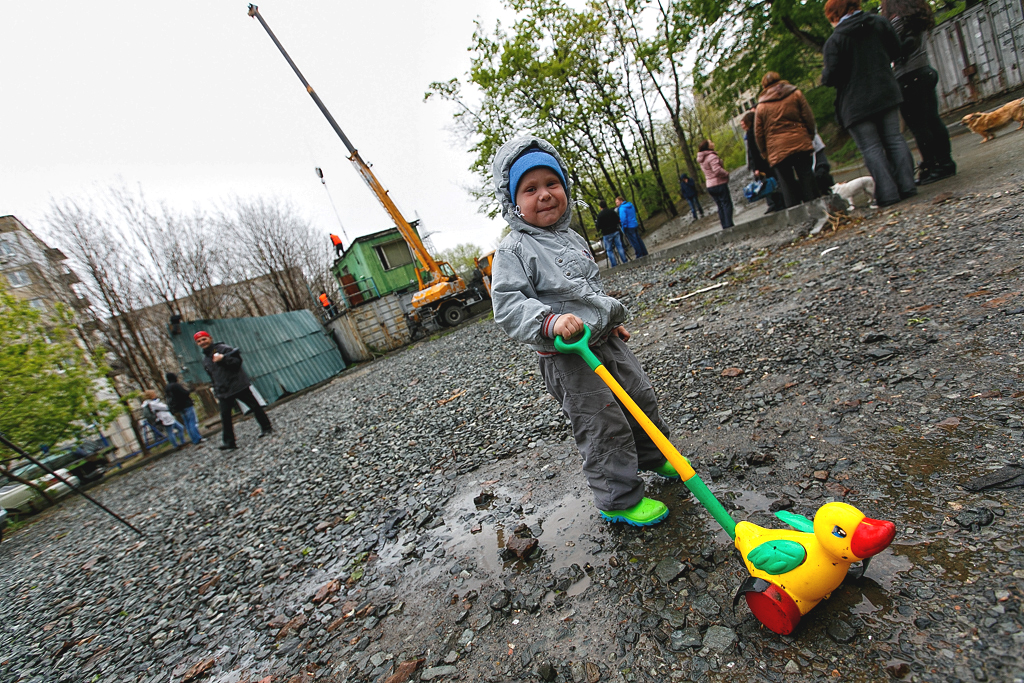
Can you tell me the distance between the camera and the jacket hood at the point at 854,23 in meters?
4.60

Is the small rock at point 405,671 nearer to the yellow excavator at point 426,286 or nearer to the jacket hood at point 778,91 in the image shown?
the jacket hood at point 778,91

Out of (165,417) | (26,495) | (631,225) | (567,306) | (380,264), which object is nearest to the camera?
(567,306)

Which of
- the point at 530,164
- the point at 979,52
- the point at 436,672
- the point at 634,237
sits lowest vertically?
the point at 436,672

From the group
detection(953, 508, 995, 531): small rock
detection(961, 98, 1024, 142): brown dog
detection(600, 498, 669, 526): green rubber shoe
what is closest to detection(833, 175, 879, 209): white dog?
detection(961, 98, 1024, 142): brown dog

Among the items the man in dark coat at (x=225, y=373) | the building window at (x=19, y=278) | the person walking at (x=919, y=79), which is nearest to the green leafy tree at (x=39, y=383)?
the man in dark coat at (x=225, y=373)

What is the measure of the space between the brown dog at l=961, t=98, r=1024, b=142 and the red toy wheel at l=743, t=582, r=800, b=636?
9175mm

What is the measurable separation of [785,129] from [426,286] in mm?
15050

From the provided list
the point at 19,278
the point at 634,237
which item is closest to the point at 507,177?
the point at 634,237

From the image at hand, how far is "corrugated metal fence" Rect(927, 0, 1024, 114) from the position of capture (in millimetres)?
8484

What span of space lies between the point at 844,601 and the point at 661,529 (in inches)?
28.5

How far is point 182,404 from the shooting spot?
12164mm

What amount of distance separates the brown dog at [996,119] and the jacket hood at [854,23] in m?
3.99

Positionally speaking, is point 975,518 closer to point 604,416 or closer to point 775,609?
point 775,609

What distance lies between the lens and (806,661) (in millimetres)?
1255
